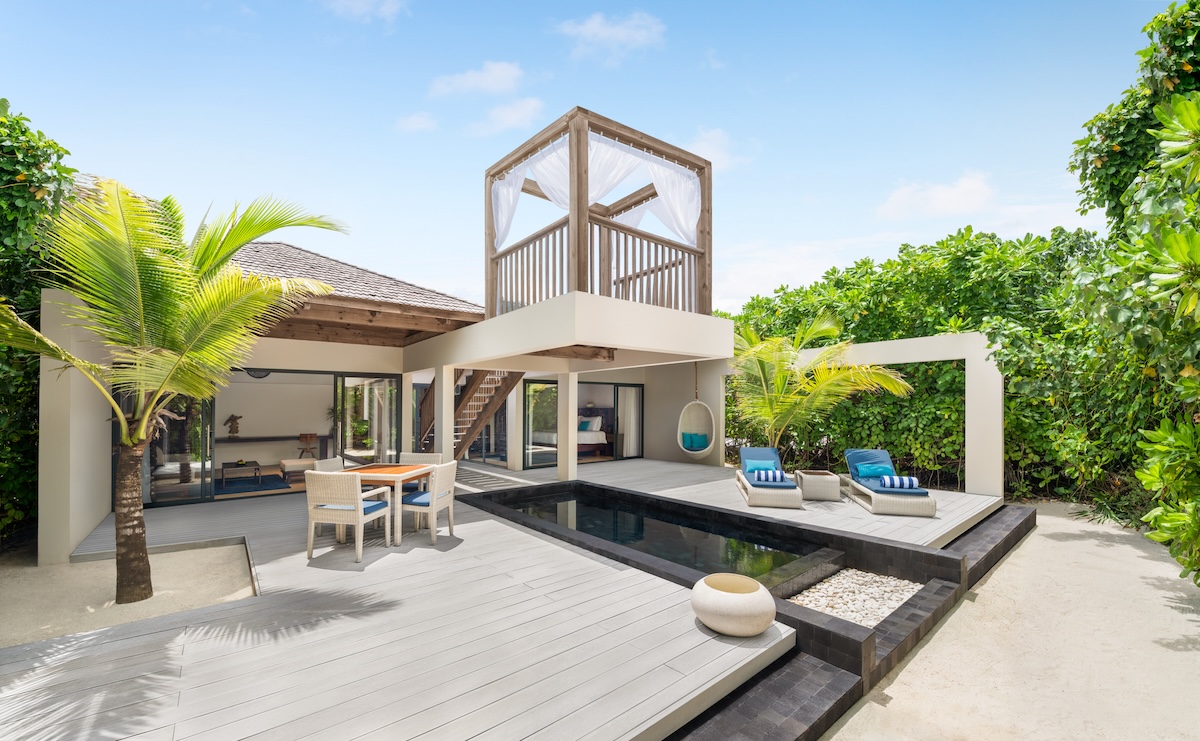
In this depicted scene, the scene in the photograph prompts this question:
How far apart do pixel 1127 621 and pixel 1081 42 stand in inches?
311

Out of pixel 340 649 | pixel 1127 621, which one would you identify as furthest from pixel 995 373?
pixel 340 649

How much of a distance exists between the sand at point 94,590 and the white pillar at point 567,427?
5323mm

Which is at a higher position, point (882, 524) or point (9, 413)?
point (9, 413)

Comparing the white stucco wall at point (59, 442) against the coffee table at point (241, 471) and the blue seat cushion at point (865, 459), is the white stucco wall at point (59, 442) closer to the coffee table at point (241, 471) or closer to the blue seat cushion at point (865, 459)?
the coffee table at point (241, 471)

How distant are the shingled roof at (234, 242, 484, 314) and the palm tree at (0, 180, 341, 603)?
6.97 ft

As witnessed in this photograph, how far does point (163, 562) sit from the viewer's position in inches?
211

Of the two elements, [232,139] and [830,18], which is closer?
[830,18]

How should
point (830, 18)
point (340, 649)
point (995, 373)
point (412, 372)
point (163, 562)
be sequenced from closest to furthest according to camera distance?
point (340, 649) < point (163, 562) < point (830, 18) < point (995, 373) < point (412, 372)

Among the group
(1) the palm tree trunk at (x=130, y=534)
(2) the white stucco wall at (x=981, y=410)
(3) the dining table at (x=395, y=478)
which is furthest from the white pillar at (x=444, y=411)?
(2) the white stucco wall at (x=981, y=410)

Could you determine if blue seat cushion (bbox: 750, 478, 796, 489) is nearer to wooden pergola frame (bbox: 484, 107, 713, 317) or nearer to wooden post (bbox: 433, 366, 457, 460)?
wooden pergola frame (bbox: 484, 107, 713, 317)

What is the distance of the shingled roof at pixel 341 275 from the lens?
7.19 meters

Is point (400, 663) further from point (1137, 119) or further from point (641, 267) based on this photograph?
point (1137, 119)

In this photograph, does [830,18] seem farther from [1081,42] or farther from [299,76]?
[299,76]

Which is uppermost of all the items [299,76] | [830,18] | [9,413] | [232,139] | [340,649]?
[830,18]
